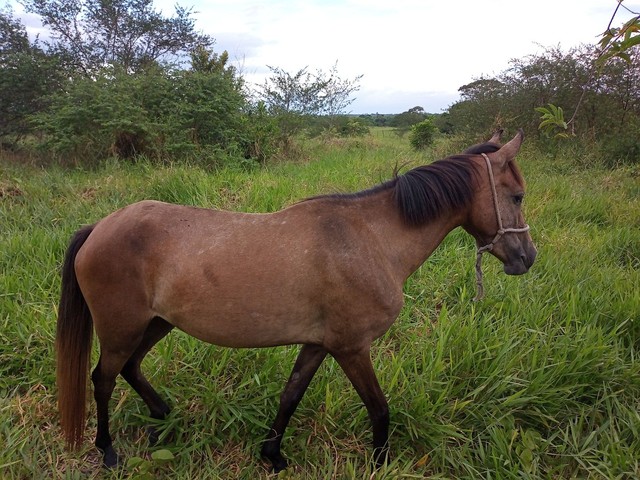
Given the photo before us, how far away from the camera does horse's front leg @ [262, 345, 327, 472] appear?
2199 millimetres

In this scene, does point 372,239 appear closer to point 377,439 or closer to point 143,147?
point 377,439

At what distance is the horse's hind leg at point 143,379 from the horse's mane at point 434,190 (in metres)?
1.44

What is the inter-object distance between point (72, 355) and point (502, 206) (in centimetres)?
237

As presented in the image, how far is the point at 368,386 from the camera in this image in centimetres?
204

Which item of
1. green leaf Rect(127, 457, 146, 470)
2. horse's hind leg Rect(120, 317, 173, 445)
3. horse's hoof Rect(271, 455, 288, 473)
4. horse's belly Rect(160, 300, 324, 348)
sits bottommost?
horse's hoof Rect(271, 455, 288, 473)

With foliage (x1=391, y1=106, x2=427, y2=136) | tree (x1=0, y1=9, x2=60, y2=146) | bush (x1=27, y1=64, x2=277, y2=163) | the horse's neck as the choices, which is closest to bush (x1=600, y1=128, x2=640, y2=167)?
bush (x1=27, y1=64, x2=277, y2=163)

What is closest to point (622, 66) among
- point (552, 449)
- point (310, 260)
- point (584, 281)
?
point (584, 281)

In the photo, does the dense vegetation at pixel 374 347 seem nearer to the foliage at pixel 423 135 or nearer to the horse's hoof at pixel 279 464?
the horse's hoof at pixel 279 464

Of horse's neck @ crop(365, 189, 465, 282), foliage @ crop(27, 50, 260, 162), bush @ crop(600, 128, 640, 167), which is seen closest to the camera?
horse's neck @ crop(365, 189, 465, 282)

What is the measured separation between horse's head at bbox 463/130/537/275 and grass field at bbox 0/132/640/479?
0.80 metres

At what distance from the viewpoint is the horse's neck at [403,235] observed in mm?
2057

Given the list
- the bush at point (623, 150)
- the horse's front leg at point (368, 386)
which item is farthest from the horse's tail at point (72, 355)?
the bush at point (623, 150)

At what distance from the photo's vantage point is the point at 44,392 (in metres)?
2.57

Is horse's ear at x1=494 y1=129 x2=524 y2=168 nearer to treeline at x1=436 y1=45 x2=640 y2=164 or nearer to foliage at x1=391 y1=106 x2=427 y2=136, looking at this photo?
treeline at x1=436 y1=45 x2=640 y2=164
